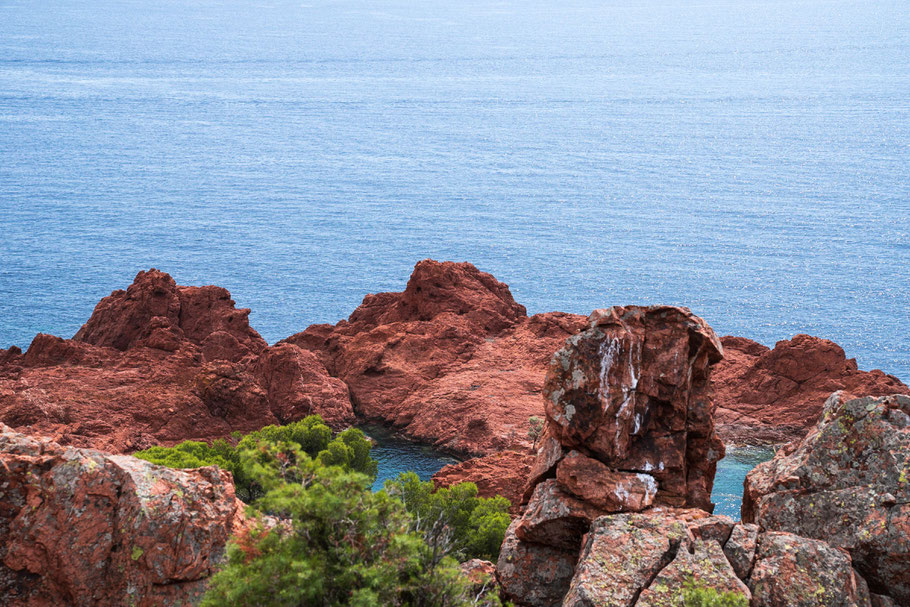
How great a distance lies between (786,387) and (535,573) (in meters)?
33.9

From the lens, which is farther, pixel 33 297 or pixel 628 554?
pixel 33 297

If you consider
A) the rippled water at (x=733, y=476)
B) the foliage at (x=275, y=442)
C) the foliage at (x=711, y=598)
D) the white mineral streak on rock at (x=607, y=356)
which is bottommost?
the rippled water at (x=733, y=476)

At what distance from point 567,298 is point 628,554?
7015cm

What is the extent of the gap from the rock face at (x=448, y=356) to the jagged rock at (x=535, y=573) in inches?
954

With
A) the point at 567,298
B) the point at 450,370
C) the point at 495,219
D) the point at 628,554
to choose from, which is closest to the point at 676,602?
the point at 628,554

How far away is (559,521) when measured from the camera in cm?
2361

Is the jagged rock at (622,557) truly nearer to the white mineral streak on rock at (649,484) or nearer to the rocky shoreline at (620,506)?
the rocky shoreline at (620,506)

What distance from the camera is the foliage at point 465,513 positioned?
1276 inches

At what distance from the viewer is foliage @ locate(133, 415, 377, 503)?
3612 cm

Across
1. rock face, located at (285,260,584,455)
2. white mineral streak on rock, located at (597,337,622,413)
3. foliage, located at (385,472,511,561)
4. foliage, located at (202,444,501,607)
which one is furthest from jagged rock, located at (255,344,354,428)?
foliage, located at (202,444,501,607)

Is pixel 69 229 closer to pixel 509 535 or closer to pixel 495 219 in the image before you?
pixel 495 219

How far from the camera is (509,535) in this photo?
24.7 metres

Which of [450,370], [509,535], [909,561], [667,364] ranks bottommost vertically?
[450,370]

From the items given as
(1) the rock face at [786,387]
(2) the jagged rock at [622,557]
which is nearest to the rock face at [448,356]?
(1) the rock face at [786,387]
